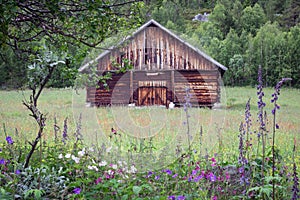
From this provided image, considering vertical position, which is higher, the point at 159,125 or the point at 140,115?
the point at 140,115

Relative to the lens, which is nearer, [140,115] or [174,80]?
[140,115]

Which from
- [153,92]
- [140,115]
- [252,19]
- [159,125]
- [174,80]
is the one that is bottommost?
[159,125]

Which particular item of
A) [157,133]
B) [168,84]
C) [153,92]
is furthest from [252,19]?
[157,133]

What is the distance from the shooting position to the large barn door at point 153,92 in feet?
52.1

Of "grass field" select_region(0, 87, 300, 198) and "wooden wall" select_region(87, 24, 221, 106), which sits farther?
"wooden wall" select_region(87, 24, 221, 106)

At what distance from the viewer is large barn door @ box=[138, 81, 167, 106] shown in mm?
15875

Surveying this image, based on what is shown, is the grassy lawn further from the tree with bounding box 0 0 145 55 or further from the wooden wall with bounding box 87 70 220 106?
the wooden wall with bounding box 87 70 220 106

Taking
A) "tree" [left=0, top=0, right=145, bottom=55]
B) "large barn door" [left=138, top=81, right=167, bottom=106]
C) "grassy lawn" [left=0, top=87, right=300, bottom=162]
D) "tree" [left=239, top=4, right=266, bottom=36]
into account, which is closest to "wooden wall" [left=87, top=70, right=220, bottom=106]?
"large barn door" [left=138, top=81, right=167, bottom=106]

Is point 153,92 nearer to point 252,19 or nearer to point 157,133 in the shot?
point 157,133

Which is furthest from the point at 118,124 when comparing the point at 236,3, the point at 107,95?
the point at 236,3

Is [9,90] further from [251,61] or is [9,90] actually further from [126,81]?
[251,61]

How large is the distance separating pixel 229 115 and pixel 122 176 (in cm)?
1186

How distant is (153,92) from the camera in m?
17.2

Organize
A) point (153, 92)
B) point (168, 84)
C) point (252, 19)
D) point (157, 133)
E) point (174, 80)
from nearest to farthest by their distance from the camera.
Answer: point (157, 133) → point (153, 92) → point (168, 84) → point (174, 80) → point (252, 19)
